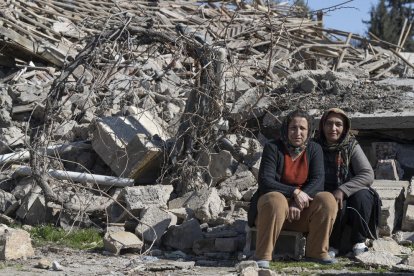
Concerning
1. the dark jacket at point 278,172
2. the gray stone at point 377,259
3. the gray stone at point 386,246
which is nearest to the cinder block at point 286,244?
the dark jacket at point 278,172

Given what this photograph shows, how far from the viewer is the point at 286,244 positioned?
28.0ft

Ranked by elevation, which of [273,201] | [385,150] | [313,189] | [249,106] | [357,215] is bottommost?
[357,215]

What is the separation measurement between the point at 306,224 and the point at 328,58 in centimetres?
879

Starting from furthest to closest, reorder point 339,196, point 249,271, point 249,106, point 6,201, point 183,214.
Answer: point 249,106 < point 6,201 < point 183,214 < point 339,196 < point 249,271

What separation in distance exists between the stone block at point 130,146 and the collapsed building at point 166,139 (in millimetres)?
15

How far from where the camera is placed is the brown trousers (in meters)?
8.01

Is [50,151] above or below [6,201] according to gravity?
above

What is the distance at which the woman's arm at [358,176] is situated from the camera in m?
8.58

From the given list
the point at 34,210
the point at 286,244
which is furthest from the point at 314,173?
the point at 34,210

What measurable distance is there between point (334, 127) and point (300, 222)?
0.99m

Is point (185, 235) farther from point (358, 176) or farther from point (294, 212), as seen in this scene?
point (358, 176)

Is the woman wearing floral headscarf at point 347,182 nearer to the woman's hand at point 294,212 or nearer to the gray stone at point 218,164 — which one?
the woman's hand at point 294,212

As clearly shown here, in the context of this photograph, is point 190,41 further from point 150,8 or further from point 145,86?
point 150,8

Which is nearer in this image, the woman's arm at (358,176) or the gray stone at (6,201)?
the woman's arm at (358,176)
